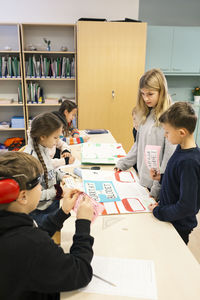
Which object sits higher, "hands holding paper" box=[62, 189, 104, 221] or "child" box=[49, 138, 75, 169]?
"hands holding paper" box=[62, 189, 104, 221]

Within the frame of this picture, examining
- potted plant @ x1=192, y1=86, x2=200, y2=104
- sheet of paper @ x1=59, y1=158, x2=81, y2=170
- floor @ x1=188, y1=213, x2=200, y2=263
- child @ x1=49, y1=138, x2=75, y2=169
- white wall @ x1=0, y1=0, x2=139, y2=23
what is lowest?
floor @ x1=188, y1=213, x2=200, y2=263

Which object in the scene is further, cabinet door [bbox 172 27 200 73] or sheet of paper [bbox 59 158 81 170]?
cabinet door [bbox 172 27 200 73]

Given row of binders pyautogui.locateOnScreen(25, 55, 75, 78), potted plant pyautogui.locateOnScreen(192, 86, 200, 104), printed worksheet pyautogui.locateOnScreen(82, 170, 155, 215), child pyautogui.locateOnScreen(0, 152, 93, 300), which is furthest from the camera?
potted plant pyautogui.locateOnScreen(192, 86, 200, 104)

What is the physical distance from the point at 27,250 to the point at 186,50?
4.35m

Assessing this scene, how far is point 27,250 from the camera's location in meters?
0.64

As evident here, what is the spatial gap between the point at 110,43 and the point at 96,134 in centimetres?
162

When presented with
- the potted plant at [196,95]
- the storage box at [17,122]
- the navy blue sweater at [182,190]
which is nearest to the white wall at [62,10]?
the storage box at [17,122]

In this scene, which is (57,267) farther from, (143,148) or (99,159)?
(99,159)

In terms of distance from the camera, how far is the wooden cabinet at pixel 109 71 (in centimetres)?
366

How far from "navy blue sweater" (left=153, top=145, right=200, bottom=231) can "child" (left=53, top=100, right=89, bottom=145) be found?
147 cm

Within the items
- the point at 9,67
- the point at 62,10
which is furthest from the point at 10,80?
the point at 62,10

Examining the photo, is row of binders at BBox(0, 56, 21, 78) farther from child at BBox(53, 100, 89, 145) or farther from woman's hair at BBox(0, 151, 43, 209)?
woman's hair at BBox(0, 151, 43, 209)

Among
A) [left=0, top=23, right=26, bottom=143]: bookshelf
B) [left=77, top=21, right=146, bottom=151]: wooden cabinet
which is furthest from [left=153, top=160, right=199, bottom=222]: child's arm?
[left=0, top=23, right=26, bottom=143]: bookshelf

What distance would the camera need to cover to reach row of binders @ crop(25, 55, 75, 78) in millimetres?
3771
